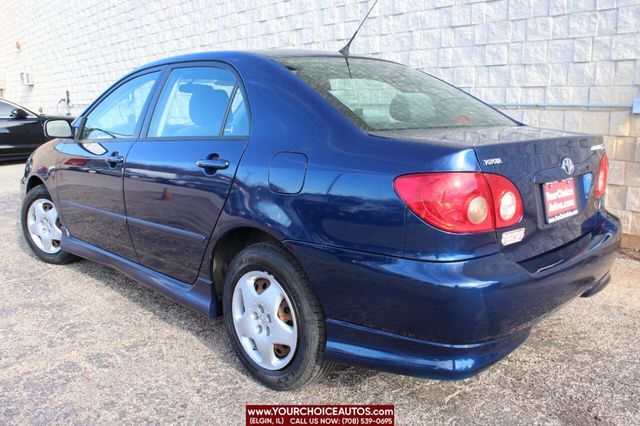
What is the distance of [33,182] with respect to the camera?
466cm

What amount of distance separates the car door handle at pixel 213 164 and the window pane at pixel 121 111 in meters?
0.93

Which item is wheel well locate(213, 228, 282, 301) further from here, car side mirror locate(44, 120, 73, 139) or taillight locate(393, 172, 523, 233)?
car side mirror locate(44, 120, 73, 139)

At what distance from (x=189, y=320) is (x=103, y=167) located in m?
1.13

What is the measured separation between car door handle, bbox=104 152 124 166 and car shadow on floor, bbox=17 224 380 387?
97cm

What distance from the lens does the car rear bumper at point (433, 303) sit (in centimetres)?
198

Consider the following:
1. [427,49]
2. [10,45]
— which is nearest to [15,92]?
[10,45]

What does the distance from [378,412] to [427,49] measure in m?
4.29

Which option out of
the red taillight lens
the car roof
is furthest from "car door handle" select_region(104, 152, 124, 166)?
the red taillight lens

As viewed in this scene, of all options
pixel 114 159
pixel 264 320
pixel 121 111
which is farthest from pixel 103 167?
pixel 264 320

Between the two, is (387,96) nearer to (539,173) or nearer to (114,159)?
(539,173)

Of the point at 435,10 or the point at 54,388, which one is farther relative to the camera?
the point at 435,10

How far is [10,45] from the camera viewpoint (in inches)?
758

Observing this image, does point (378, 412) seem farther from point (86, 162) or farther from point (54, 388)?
point (86, 162)

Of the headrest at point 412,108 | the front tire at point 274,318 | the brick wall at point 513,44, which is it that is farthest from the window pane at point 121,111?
the brick wall at point 513,44
